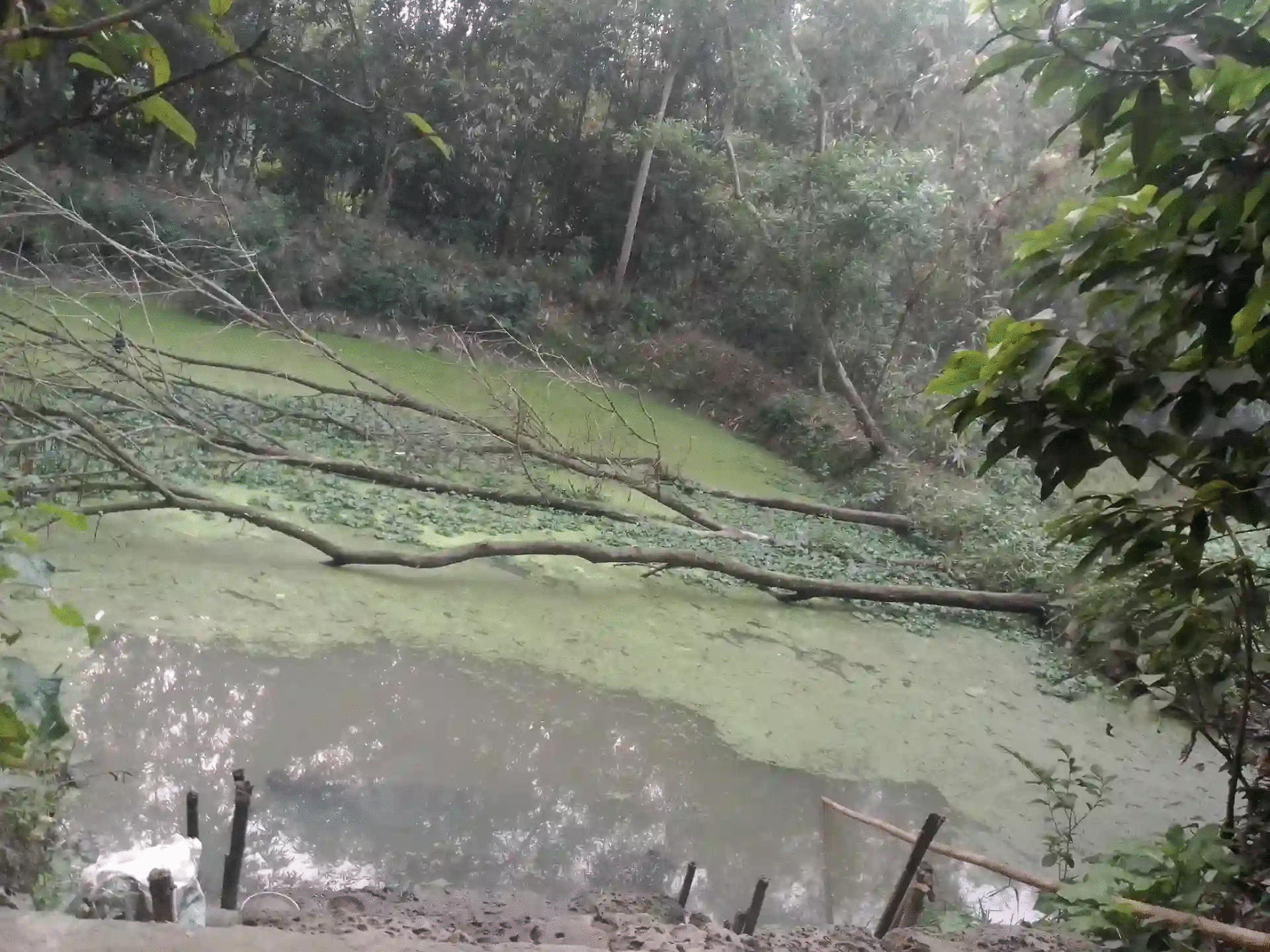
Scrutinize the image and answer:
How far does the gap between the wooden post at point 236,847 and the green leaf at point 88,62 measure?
5.75ft

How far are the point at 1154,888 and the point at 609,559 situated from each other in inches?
127

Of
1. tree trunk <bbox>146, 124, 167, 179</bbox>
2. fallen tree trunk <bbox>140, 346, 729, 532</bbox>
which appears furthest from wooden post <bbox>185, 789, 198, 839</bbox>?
tree trunk <bbox>146, 124, 167, 179</bbox>

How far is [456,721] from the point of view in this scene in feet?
11.3

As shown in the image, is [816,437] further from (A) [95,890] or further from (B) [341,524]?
(A) [95,890]

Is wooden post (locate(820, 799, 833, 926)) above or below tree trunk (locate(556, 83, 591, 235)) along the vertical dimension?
below

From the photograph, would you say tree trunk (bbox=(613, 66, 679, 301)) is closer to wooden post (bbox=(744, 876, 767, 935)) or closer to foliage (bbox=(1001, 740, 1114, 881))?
foliage (bbox=(1001, 740, 1114, 881))

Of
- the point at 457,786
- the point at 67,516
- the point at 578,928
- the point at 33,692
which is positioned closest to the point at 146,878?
the point at 578,928

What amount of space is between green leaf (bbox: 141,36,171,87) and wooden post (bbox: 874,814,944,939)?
7.55ft

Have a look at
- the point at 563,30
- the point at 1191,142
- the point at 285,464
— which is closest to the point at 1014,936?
the point at 1191,142

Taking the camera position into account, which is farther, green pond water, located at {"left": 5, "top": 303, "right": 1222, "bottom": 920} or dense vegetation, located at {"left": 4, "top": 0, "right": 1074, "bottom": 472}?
dense vegetation, located at {"left": 4, "top": 0, "right": 1074, "bottom": 472}

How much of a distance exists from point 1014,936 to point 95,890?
209 cm

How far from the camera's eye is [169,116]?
2.85 feet

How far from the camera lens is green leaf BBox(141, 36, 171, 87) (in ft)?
2.77

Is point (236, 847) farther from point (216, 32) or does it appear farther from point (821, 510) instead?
point (821, 510)
